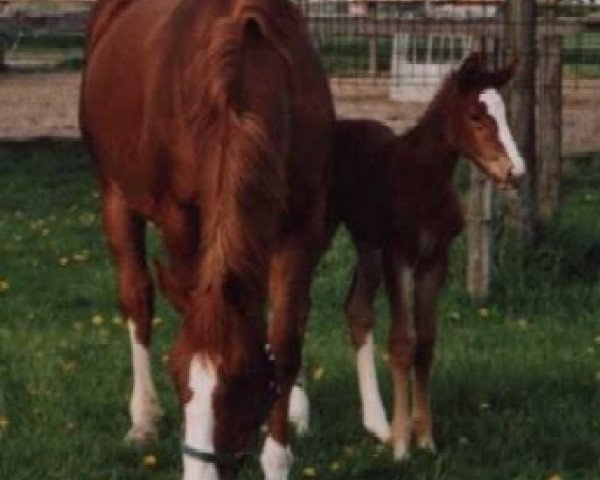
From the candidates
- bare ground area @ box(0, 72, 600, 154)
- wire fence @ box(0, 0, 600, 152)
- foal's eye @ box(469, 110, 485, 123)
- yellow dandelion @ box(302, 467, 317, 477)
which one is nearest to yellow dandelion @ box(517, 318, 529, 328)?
wire fence @ box(0, 0, 600, 152)

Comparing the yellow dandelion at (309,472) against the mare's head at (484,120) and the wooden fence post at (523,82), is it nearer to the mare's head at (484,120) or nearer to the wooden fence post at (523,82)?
the mare's head at (484,120)

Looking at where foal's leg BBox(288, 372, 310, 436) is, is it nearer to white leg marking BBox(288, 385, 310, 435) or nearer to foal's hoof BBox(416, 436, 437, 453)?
white leg marking BBox(288, 385, 310, 435)

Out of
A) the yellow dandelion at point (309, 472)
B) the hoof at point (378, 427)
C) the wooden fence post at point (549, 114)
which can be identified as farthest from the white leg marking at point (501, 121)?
the wooden fence post at point (549, 114)

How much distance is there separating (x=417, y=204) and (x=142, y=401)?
136 cm

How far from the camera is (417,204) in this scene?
7.11 metres

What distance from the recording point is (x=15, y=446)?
6.91 m

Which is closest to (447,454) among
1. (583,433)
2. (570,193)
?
(583,433)

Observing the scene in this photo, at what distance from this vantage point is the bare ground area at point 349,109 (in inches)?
690

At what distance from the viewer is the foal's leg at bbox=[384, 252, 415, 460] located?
7.00 metres

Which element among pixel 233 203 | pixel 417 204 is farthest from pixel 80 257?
pixel 233 203

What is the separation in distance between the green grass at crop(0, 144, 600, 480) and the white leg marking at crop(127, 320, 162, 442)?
0.07 meters

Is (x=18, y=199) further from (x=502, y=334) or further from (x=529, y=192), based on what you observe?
(x=502, y=334)

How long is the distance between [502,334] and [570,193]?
449 centimetres

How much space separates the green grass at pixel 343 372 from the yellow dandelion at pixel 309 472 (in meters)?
0.02
